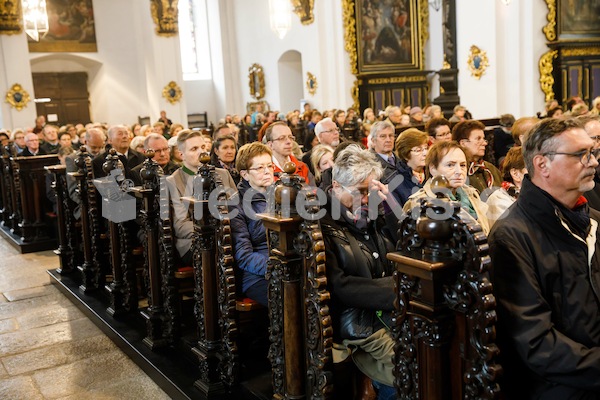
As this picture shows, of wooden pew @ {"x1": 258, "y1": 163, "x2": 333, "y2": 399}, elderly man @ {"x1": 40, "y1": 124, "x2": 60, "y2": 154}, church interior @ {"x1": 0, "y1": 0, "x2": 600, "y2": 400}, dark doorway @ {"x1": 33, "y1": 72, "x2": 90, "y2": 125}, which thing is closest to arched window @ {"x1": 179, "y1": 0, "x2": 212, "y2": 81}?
dark doorway @ {"x1": 33, "y1": 72, "x2": 90, "y2": 125}

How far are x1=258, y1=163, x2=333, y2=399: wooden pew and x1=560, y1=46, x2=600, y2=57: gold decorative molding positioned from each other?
13096 millimetres

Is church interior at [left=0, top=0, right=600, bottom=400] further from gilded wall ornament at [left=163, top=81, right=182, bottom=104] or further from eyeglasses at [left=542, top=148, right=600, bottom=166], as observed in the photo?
gilded wall ornament at [left=163, top=81, right=182, bottom=104]

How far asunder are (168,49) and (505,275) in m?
17.9

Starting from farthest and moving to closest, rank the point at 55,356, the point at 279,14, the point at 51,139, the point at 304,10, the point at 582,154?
1. the point at 304,10
2. the point at 279,14
3. the point at 51,139
4. the point at 55,356
5. the point at 582,154

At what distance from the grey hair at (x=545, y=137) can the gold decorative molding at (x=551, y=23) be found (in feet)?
42.6

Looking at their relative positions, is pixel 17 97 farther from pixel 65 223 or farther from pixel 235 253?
pixel 235 253

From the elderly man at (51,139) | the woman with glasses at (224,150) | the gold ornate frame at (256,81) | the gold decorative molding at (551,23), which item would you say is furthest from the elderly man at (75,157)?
the gold ornate frame at (256,81)

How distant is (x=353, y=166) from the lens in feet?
10.1

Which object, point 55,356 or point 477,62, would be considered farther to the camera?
point 477,62

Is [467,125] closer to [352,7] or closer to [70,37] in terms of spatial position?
[352,7]

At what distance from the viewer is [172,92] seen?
18.9m

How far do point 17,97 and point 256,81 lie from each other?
8.05 meters

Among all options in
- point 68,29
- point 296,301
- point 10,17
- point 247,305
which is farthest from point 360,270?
point 68,29

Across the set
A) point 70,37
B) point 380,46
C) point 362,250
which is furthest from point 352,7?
point 362,250
